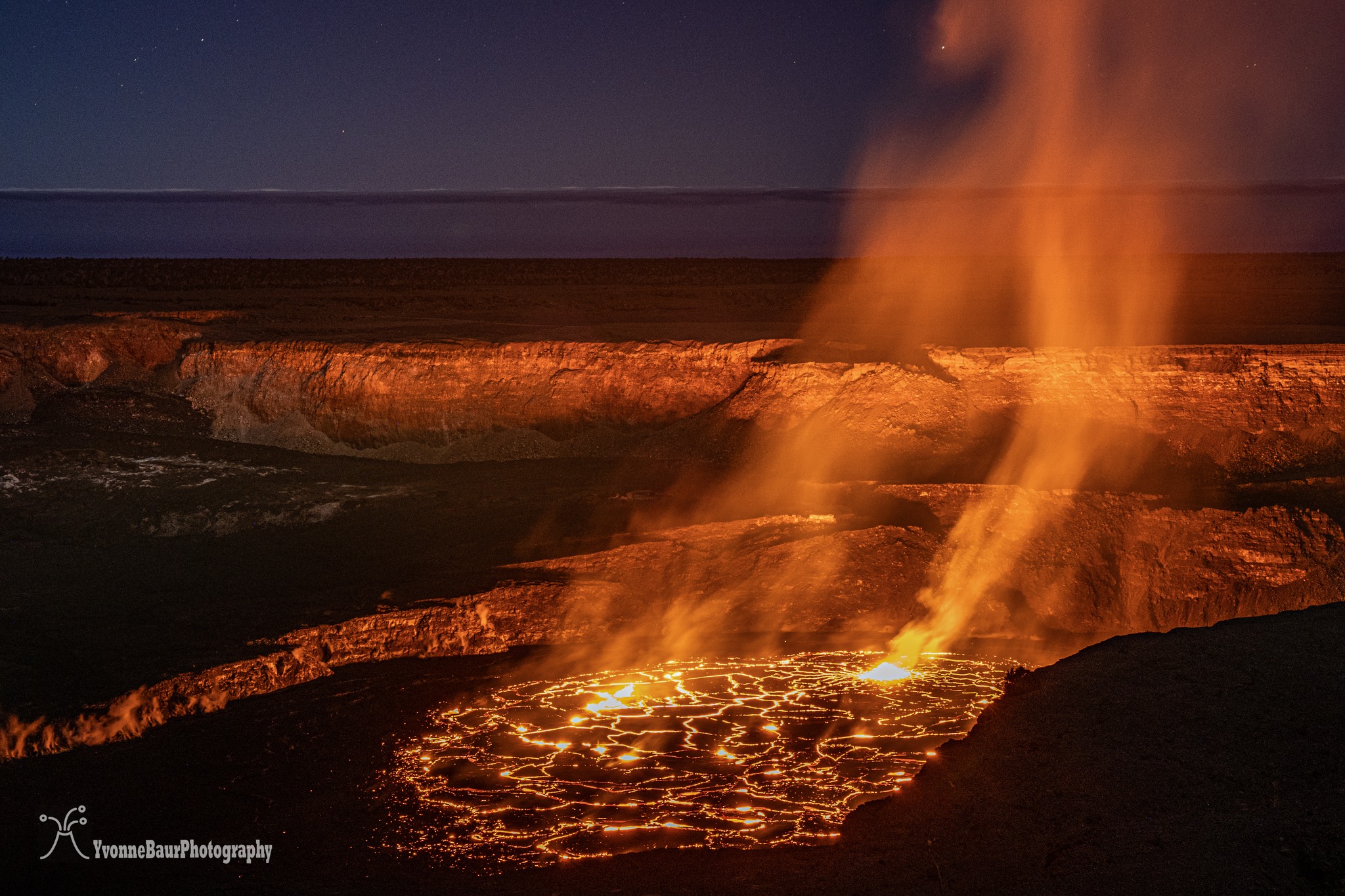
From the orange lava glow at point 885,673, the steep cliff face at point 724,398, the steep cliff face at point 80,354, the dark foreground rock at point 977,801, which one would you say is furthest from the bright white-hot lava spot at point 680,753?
the steep cliff face at point 80,354

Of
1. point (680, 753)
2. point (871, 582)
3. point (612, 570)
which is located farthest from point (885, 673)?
point (612, 570)

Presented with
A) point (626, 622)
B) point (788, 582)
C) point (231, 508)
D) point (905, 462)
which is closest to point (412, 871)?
point (626, 622)

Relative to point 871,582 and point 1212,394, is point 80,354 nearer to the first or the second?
point 871,582

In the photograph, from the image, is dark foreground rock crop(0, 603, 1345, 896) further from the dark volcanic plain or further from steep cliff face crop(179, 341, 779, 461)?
steep cliff face crop(179, 341, 779, 461)

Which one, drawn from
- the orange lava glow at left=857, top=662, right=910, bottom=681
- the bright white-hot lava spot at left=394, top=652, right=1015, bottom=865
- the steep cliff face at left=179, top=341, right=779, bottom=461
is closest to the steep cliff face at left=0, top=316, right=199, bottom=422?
the steep cliff face at left=179, top=341, right=779, bottom=461

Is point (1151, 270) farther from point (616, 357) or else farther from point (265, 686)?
point (265, 686)
